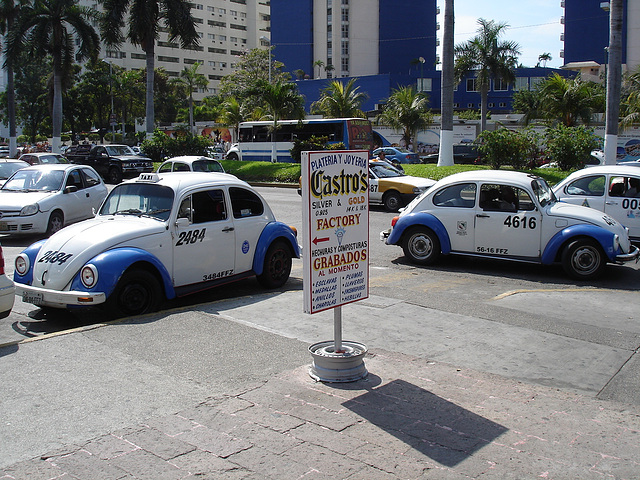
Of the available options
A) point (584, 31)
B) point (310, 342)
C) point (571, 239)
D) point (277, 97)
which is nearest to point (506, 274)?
point (571, 239)

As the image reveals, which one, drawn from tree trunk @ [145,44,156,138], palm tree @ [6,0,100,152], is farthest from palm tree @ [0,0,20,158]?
tree trunk @ [145,44,156,138]

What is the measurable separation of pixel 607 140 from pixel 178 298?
56.6ft

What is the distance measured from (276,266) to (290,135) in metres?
28.1

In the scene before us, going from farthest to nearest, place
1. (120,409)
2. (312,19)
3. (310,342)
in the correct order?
(312,19) → (310,342) → (120,409)

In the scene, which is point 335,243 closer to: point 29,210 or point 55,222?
point 29,210

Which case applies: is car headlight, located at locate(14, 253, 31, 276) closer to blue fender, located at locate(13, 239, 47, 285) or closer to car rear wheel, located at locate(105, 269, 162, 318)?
blue fender, located at locate(13, 239, 47, 285)

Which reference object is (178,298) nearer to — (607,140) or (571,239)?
(571,239)

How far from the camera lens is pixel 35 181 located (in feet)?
50.2

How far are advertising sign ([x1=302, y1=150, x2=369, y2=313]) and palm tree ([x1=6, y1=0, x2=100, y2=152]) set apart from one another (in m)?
39.7

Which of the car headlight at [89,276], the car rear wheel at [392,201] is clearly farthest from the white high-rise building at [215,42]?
the car headlight at [89,276]

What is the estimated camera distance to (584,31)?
289ft

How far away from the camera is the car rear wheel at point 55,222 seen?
1447 centimetres

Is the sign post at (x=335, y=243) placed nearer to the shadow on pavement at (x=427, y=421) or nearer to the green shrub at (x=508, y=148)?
the shadow on pavement at (x=427, y=421)

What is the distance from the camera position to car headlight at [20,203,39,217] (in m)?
14.1
